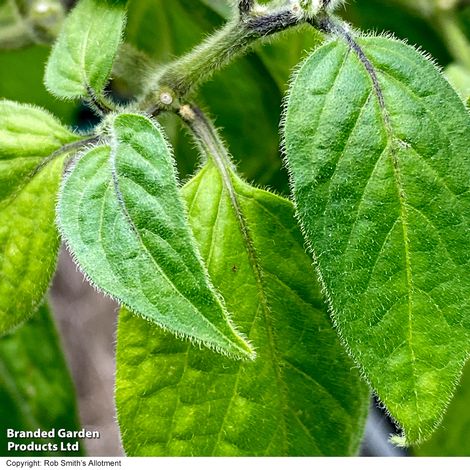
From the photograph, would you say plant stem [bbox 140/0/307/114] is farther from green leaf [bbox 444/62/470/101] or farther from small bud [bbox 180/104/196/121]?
green leaf [bbox 444/62/470/101]

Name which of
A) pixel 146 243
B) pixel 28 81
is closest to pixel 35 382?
pixel 28 81

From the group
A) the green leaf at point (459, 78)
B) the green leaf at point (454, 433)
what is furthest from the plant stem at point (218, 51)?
the green leaf at point (454, 433)

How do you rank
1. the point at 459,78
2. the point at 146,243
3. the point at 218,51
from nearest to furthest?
1. the point at 146,243
2. the point at 218,51
3. the point at 459,78

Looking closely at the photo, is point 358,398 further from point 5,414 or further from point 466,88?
point 5,414

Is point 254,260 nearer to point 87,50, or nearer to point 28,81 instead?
point 87,50

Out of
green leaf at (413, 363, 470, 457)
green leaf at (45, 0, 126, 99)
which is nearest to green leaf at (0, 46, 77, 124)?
green leaf at (45, 0, 126, 99)

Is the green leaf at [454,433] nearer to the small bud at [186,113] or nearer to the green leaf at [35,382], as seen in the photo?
the green leaf at [35,382]
